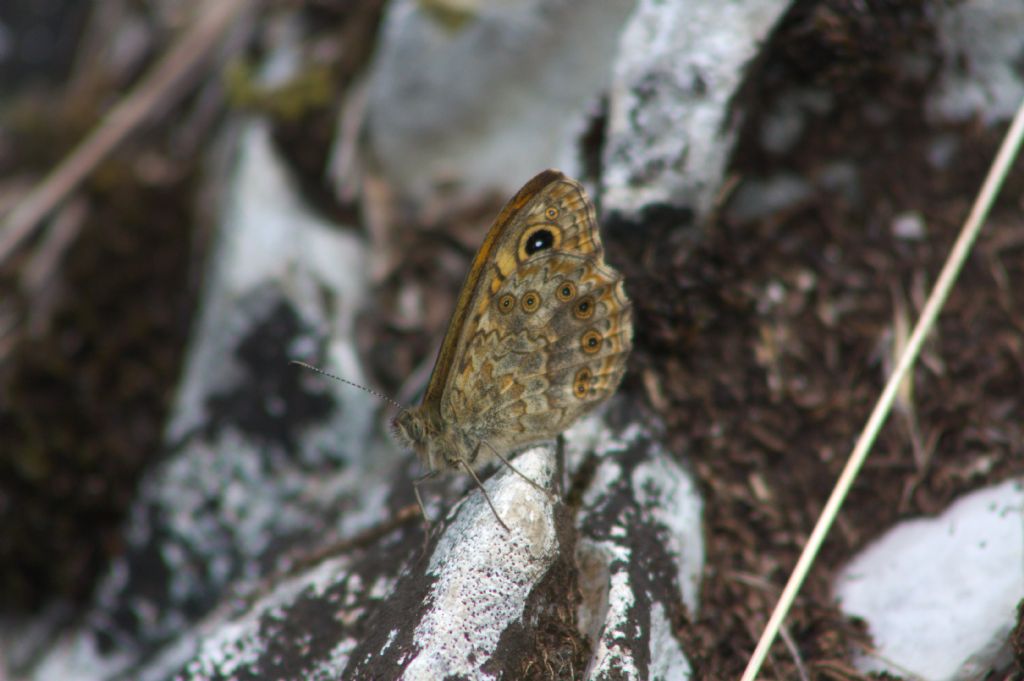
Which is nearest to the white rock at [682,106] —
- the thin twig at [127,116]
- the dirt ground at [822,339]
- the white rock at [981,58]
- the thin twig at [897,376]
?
the dirt ground at [822,339]

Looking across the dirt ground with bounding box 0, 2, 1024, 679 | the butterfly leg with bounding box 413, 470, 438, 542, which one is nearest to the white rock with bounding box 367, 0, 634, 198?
the dirt ground with bounding box 0, 2, 1024, 679

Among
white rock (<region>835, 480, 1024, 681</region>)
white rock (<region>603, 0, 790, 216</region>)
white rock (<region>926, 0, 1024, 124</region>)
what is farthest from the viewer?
white rock (<region>926, 0, 1024, 124</region>)

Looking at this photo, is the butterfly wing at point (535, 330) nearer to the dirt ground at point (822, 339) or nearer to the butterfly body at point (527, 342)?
the butterfly body at point (527, 342)

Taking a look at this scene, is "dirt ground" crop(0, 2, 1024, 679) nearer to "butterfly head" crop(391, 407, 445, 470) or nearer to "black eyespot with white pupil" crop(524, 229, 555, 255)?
"black eyespot with white pupil" crop(524, 229, 555, 255)

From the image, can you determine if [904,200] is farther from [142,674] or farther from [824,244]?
[142,674]

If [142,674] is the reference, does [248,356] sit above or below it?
above

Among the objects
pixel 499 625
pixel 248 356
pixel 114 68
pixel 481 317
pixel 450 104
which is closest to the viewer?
pixel 499 625

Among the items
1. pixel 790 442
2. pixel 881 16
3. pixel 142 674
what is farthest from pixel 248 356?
A: pixel 881 16
